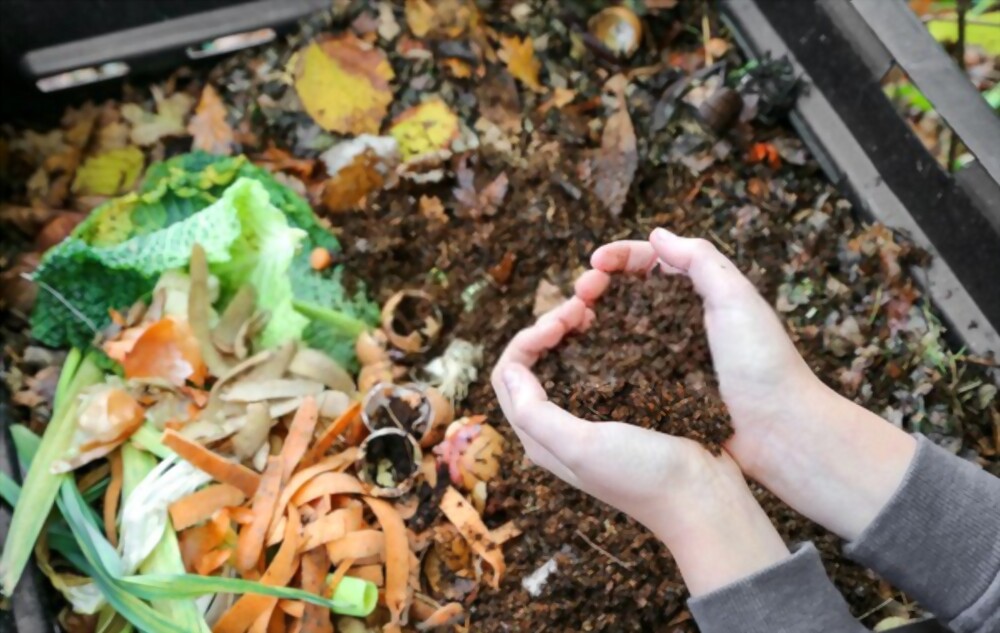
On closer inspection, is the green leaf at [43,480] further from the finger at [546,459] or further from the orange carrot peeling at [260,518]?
the finger at [546,459]

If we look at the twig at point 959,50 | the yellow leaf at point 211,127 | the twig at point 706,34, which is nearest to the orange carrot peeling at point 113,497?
the yellow leaf at point 211,127

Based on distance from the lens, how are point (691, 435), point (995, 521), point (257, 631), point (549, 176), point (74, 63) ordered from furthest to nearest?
point (74, 63), point (549, 176), point (257, 631), point (691, 435), point (995, 521)

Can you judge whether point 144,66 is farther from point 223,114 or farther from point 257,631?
point 257,631

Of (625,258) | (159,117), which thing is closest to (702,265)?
(625,258)

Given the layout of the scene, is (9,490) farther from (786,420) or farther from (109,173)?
(786,420)

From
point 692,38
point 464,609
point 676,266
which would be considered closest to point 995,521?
point 676,266

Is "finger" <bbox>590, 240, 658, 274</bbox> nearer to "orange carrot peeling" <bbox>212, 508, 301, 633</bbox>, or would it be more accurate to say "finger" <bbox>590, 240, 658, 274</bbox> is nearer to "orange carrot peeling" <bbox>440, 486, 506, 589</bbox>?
"orange carrot peeling" <bbox>440, 486, 506, 589</bbox>
